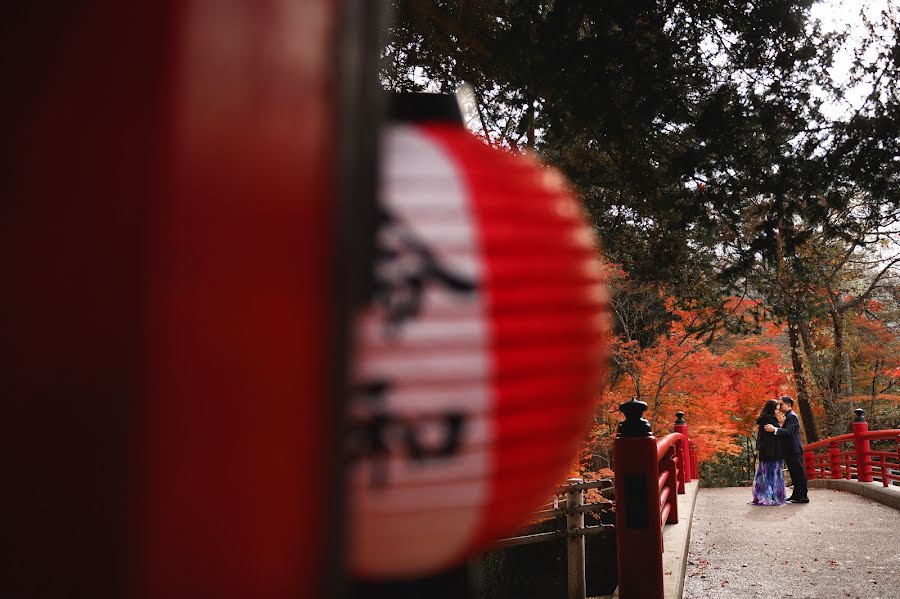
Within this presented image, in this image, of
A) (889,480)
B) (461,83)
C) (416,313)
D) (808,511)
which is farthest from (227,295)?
(889,480)

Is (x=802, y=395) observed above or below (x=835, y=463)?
above

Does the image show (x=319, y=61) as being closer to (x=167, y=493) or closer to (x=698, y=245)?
(x=167, y=493)

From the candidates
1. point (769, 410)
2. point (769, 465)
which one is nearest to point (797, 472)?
point (769, 465)

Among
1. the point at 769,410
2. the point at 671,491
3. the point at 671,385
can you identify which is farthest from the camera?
the point at 671,385

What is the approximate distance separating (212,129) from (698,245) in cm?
703

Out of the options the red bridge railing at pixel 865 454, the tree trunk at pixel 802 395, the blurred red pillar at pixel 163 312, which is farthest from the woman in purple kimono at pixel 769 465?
the blurred red pillar at pixel 163 312

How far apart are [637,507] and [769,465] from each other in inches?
281

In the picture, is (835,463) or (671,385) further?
(835,463)

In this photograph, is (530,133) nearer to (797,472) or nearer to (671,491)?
(671,491)

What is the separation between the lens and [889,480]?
1132cm

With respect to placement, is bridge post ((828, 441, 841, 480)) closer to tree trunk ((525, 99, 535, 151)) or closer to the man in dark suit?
the man in dark suit

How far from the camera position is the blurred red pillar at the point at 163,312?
45cm

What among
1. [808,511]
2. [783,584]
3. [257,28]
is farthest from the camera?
[808,511]

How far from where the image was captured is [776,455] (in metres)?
10.1
